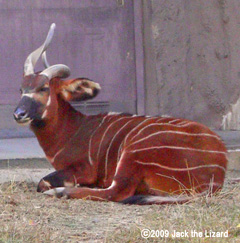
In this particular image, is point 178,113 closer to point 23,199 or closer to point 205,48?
point 205,48

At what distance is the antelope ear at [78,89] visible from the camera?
598cm

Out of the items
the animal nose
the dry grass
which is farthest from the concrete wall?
the animal nose

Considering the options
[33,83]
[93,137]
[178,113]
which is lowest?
[178,113]

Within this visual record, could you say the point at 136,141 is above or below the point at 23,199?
above

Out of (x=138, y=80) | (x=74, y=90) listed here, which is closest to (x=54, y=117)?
(x=74, y=90)

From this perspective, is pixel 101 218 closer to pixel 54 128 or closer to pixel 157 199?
pixel 157 199

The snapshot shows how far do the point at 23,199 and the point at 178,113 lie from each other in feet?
12.5

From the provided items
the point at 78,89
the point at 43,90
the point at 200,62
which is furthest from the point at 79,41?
the point at 43,90

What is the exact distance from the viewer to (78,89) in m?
6.01

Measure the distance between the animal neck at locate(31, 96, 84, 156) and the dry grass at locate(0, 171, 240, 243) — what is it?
0.44m

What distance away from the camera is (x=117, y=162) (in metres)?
5.54

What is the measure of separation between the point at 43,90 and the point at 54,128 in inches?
12.9

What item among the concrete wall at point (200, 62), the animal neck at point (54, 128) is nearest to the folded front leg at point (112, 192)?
the animal neck at point (54, 128)

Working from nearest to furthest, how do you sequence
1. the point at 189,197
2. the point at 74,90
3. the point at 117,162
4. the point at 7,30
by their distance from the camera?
the point at 189,197
the point at 117,162
the point at 74,90
the point at 7,30
